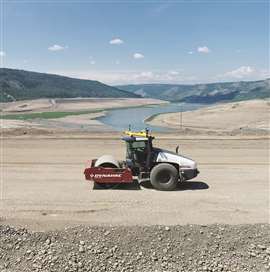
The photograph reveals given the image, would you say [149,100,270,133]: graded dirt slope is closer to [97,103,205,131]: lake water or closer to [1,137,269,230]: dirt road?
[97,103,205,131]: lake water

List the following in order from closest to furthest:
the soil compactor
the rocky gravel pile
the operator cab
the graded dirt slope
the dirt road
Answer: the rocky gravel pile < the dirt road < the soil compactor < the operator cab < the graded dirt slope

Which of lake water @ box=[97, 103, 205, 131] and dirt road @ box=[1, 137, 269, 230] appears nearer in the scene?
dirt road @ box=[1, 137, 269, 230]

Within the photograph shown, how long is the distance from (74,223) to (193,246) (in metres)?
3.15

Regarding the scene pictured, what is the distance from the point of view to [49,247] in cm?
831

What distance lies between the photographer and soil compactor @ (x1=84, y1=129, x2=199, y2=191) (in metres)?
12.2

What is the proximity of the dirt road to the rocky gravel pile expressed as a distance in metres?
0.80

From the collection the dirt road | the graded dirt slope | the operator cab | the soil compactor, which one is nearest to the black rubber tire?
the soil compactor

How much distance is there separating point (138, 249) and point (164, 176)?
14.0 feet

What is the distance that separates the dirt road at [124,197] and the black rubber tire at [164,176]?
0.86ft

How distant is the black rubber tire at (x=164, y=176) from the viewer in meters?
12.3

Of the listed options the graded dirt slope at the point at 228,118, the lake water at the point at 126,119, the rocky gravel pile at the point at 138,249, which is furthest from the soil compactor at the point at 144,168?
the graded dirt slope at the point at 228,118

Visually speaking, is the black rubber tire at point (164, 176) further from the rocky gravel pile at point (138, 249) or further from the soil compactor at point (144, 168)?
the rocky gravel pile at point (138, 249)

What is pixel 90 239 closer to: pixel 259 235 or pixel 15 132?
pixel 259 235

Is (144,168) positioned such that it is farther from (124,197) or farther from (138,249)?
(138,249)
